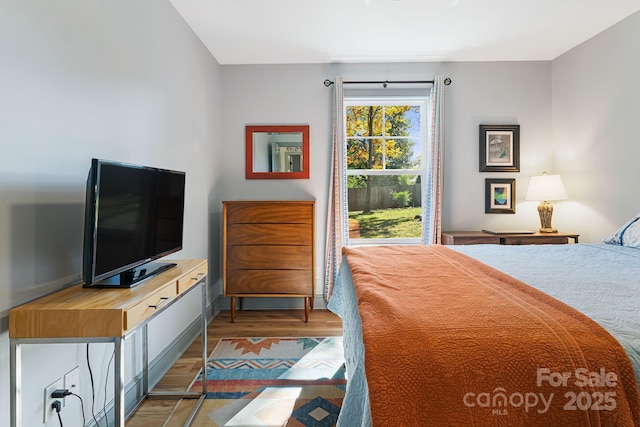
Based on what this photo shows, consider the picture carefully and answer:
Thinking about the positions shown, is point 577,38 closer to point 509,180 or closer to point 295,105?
point 509,180

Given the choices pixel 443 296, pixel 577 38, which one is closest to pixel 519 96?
pixel 577 38

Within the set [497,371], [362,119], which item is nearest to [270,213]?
[362,119]

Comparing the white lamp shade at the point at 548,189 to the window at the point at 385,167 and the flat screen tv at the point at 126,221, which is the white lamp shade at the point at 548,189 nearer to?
the window at the point at 385,167

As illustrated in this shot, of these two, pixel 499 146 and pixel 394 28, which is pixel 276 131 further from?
pixel 499 146

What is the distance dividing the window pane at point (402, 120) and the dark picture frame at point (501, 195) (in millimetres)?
974

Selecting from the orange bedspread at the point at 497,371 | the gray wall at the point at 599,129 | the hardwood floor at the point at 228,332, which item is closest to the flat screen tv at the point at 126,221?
the hardwood floor at the point at 228,332

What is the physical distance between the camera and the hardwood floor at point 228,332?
1728 millimetres

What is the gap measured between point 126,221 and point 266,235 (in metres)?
1.65

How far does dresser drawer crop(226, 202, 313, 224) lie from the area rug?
1038 millimetres

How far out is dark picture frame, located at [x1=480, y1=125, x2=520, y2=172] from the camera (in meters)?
3.31

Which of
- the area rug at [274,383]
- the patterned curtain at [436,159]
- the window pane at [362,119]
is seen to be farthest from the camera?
the window pane at [362,119]

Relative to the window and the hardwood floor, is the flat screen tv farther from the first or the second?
the window

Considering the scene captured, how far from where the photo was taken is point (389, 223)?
350 cm

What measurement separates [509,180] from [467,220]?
0.61 metres
